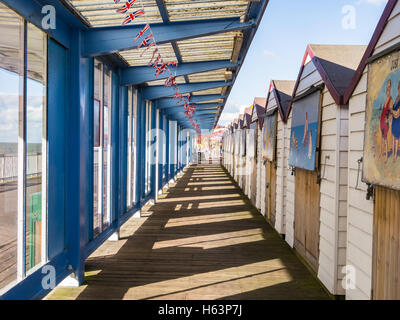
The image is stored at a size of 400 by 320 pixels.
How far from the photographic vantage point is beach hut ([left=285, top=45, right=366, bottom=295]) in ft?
13.2

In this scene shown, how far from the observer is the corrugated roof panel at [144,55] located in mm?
6098

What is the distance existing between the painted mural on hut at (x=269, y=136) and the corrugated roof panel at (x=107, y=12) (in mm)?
3712

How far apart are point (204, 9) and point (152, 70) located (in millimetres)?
2432

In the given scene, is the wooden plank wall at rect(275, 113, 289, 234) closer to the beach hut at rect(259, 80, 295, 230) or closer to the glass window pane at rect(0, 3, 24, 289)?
the beach hut at rect(259, 80, 295, 230)

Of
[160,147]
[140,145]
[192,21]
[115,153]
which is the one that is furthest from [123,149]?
[160,147]

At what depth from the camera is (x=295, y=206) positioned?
6.04m

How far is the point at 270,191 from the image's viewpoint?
816 cm

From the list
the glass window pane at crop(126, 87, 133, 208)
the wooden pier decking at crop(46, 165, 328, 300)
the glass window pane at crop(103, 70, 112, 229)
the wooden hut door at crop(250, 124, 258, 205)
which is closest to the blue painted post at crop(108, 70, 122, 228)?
the glass window pane at crop(103, 70, 112, 229)

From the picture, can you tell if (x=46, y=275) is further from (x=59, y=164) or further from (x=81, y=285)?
(x=59, y=164)

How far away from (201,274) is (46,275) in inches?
76.1

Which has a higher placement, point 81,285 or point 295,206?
point 295,206

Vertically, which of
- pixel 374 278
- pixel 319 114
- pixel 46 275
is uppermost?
pixel 319 114

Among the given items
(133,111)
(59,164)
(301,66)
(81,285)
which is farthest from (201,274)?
(133,111)

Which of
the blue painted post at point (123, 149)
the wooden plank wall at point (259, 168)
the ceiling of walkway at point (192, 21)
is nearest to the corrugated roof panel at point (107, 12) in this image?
the ceiling of walkway at point (192, 21)
